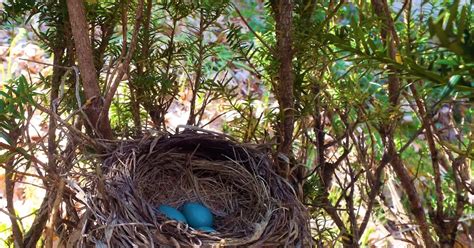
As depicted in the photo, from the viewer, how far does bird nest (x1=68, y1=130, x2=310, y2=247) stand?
72 centimetres

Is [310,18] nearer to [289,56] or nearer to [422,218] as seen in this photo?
[289,56]

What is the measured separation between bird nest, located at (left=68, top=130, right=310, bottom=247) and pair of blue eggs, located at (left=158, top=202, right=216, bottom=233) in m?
0.02

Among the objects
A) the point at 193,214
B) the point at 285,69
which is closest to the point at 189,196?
the point at 193,214

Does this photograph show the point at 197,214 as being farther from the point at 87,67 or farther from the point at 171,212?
the point at 87,67

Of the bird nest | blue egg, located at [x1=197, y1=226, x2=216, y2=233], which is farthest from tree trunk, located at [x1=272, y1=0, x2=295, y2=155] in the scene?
blue egg, located at [x1=197, y1=226, x2=216, y2=233]

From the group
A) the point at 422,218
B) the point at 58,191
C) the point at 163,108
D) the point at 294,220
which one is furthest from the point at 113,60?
the point at 422,218

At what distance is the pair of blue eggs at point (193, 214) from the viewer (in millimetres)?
862

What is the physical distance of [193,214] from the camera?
910 mm

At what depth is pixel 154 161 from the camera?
0.88 m

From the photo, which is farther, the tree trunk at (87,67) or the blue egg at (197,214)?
the blue egg at (197,214)

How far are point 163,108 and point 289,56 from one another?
9.4 inches

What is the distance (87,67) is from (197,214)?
10.7 inches

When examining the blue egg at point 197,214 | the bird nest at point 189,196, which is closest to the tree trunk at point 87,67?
the bird nest at point 189,196

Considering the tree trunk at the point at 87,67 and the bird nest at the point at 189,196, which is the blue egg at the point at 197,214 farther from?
the tree trunk at the point at 87,67
